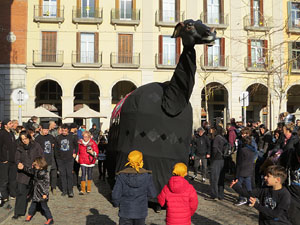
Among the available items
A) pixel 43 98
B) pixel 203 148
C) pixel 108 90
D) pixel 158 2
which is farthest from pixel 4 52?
→ pixel 203 148

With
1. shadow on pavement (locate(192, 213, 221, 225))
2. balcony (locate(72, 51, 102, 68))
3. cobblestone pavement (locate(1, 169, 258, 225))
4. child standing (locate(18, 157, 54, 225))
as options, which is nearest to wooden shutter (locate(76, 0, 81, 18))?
balcony (locate(72, 51, 102, 68))

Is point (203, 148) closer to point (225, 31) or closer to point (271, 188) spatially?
point (271, 188)

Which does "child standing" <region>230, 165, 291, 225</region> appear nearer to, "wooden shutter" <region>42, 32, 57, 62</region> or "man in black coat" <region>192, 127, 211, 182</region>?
"man in black coat" <region>192, 127, 211, 182</region>

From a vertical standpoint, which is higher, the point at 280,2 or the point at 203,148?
the point at 280,2

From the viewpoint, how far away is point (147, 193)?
16.3 feet

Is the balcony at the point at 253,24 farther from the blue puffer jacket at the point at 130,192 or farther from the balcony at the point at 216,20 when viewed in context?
the blue puffer jacket at the point at 130,192

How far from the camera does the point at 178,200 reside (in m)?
4.64

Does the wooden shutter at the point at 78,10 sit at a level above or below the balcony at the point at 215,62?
above

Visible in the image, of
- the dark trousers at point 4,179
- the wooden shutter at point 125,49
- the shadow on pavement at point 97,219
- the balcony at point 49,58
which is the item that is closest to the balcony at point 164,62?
the wooden shutter at point 125,49

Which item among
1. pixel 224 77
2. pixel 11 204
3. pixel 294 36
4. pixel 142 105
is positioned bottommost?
pixel 11 204

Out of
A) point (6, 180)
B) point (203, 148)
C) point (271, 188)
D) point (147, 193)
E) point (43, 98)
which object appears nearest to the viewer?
point (271, 188)

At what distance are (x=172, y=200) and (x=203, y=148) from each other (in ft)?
27.4

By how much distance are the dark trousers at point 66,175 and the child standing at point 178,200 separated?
5843 mm

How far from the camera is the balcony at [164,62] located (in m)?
26.4
